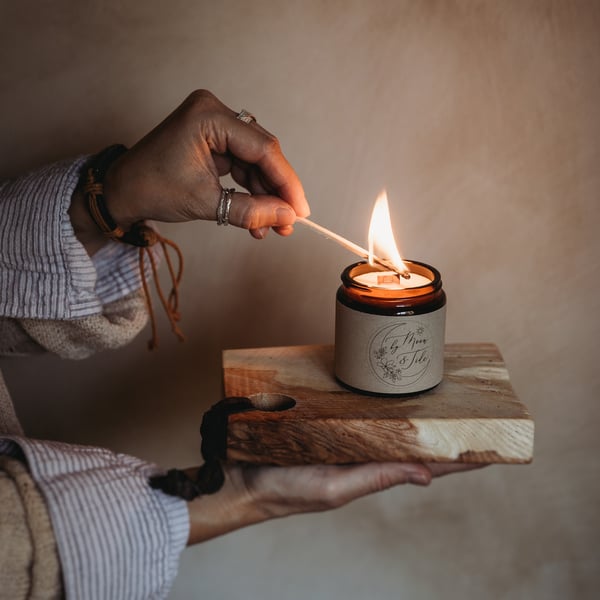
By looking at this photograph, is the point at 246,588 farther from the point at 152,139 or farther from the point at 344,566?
the point at 152,139

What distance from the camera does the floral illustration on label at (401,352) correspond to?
28.8 inches

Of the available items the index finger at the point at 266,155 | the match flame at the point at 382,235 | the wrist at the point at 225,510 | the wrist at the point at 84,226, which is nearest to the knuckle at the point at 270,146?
the index finger at the point at 266,155

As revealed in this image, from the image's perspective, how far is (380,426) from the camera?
73cm

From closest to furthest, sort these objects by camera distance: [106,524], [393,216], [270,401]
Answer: [106,524] < [270,401] < [393,216]

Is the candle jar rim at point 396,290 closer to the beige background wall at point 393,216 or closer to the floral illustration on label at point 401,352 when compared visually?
the floral illustration on label at point 401,352

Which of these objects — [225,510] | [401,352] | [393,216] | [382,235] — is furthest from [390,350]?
[393,216]

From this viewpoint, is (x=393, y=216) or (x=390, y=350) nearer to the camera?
(x=390, y=350)

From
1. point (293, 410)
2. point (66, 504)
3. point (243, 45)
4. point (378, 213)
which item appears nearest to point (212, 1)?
point (243, 45)

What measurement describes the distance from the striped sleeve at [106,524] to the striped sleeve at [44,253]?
0.22m

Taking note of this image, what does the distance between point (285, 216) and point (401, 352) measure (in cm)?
22

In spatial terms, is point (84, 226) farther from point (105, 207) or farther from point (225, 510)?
point (225, 510)

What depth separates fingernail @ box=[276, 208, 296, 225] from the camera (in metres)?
0.84

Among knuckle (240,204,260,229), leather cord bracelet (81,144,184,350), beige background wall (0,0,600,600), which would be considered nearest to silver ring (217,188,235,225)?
knuckle (240,204,260,229)

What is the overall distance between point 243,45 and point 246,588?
2.88 feet
